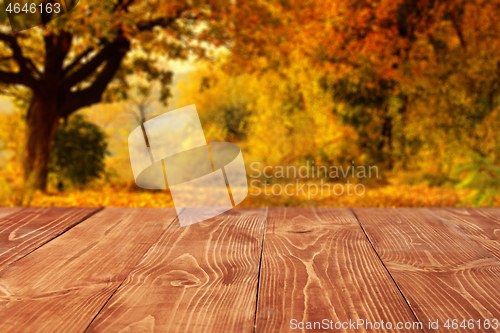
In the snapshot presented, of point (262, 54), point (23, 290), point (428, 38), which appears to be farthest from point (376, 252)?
point (428, 38)

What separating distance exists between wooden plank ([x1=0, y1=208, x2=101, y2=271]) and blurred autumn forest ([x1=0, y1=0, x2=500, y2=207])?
15.9 ft

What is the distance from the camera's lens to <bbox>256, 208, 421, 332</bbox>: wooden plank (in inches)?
27.3

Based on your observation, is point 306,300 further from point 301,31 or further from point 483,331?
point 301,31

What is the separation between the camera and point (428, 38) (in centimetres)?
904

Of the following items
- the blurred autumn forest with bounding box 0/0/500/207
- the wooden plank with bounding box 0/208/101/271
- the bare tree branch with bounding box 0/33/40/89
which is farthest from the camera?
the blurred autumn forest with bounding box 0/0/500/207
